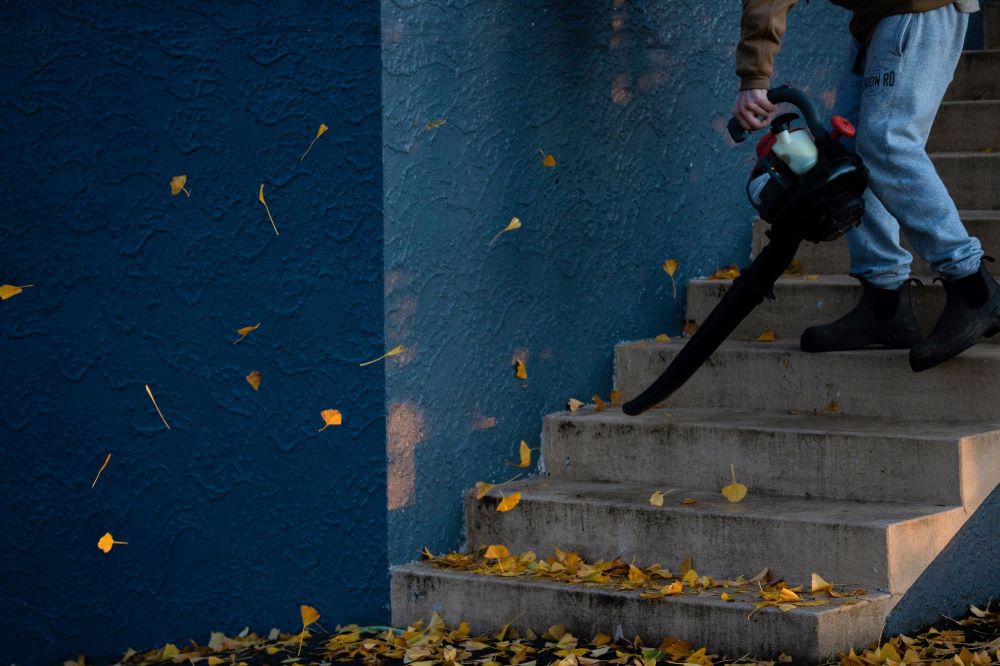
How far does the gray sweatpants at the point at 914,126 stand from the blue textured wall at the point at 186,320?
1.41 metres

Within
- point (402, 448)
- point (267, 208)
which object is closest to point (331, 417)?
point (402, 448)

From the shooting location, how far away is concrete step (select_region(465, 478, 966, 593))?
3.59 metres

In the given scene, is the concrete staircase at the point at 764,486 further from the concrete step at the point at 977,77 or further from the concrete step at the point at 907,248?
the concrete step at the point at 977,77

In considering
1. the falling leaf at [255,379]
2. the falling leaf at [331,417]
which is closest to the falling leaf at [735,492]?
the falling leaf at [331,417]

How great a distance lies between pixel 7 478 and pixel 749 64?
9.29ft

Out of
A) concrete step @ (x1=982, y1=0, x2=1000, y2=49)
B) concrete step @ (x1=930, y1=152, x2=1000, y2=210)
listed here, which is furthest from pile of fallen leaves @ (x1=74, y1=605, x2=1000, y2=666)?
concrete step @ (x1=982, y1=0, x2=1000, y2=49)

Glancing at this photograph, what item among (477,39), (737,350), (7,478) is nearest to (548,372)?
(737,350)

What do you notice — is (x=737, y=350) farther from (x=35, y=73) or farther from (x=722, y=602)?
(x=35, y=73)

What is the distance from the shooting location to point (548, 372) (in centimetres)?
450

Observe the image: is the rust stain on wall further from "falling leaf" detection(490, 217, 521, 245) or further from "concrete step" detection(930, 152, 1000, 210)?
"concrete step" detection(930, 152, 1000, 210)

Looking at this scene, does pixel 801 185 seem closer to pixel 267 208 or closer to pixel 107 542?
pixel 267 208

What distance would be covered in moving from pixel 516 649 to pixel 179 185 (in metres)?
1.75

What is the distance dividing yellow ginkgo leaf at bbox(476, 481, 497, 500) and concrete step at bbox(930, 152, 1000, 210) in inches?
83.5

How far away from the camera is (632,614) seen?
3656mm
